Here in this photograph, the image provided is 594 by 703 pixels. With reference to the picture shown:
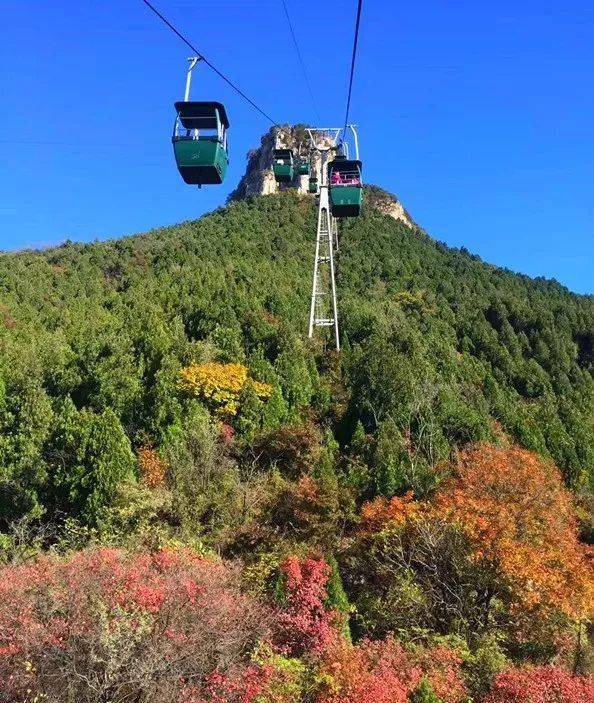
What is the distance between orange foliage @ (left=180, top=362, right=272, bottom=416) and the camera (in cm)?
2941

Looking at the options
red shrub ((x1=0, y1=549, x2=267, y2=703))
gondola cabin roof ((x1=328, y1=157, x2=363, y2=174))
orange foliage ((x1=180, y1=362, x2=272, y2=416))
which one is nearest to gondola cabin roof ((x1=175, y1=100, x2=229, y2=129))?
gondola cabin roof ((x1=328, y1=157, x2=363, y2=174))

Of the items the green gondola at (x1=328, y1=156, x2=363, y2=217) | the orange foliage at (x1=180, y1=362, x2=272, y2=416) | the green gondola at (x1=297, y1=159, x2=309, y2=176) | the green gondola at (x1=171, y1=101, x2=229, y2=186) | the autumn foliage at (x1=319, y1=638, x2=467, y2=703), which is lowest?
the autumn foliage at (x1=319, y1=638, x2=467, y2=703)

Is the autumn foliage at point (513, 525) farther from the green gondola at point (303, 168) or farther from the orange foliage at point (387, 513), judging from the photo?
the green gondola at point (303, 168)

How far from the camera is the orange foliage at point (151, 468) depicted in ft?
75.4

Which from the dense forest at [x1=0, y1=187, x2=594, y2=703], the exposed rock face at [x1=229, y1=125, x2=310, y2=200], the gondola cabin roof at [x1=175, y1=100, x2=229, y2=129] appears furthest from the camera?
the exposed rock face at [x1=229, y1=125, x2=310, y2=200]

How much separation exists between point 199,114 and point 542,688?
13789 millimetres

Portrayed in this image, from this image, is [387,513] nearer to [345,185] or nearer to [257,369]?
[345,185]

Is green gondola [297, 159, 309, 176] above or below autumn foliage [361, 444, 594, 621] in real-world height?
above

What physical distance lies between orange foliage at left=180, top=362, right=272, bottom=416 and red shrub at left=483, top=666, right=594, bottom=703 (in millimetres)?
20435

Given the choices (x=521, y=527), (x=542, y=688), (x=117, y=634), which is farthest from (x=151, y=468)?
(x=542, y=688)

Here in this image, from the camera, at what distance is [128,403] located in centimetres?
2830

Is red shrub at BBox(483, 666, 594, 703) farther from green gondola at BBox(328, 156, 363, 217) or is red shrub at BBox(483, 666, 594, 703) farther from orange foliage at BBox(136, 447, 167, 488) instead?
green gondola at BBox(328, 156, 363, 217)

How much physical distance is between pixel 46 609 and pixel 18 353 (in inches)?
Answer: 921

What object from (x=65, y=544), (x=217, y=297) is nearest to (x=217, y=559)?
(x=65, y=544)
